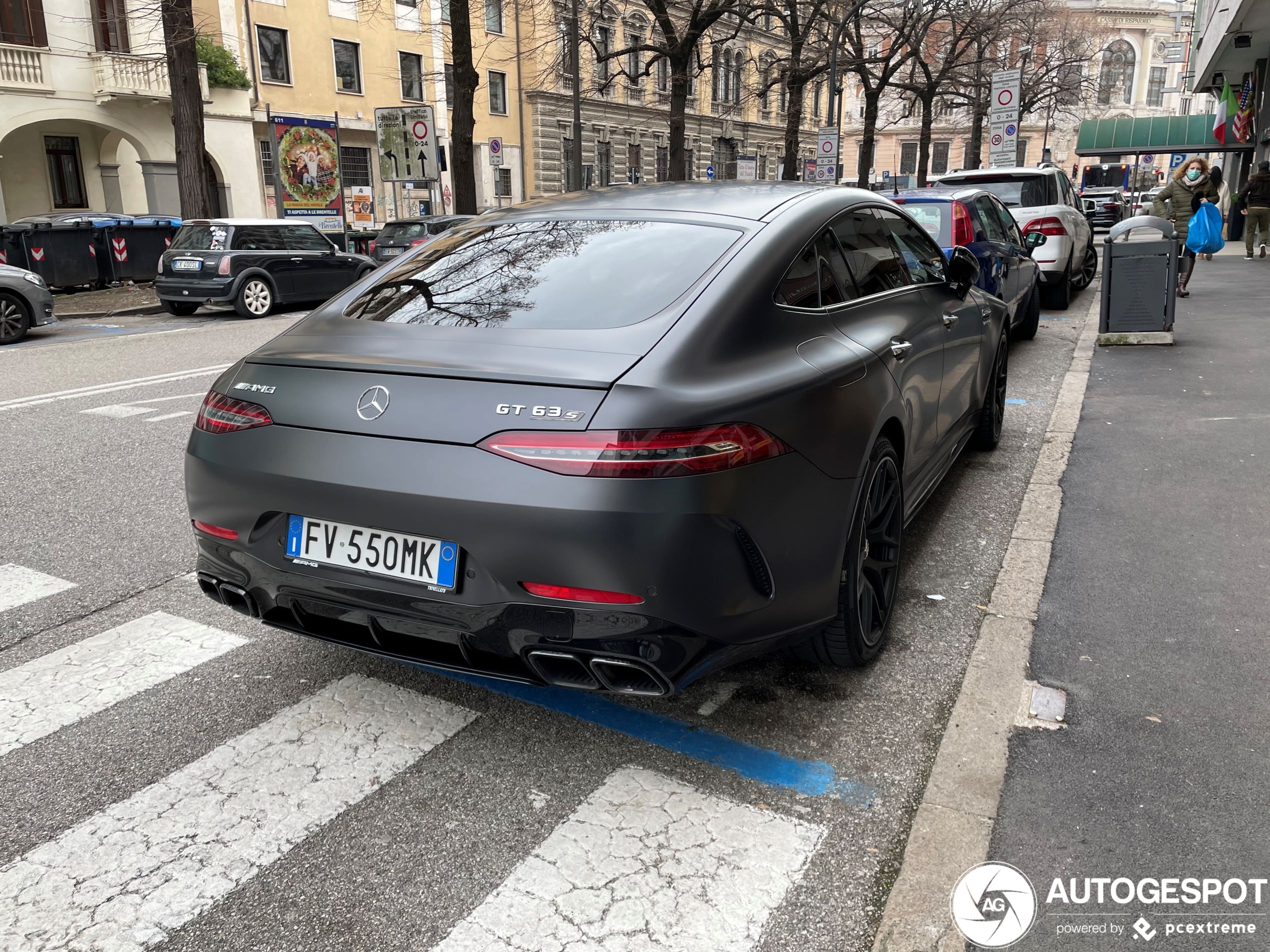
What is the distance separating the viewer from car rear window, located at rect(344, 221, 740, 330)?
2904mm

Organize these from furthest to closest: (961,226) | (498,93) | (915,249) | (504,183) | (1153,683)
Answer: (504,183), (498,93), (961,226), (915,249), (1153,683)

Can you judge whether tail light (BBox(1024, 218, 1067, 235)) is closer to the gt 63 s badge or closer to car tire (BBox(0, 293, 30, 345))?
the gt 63 s badge

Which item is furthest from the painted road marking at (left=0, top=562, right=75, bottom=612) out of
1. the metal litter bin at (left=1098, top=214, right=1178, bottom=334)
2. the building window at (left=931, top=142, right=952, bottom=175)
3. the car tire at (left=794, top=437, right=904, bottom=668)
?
the building window at (left=931, top=142, right=952, bottom=175)

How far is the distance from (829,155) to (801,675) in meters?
26.4

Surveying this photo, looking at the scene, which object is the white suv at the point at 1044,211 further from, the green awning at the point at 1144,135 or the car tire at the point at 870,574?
the green awning at the point at 1144,135

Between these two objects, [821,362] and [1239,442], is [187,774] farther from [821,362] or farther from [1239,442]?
[1239,442]

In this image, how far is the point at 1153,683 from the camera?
3365 mm

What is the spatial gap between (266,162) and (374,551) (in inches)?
1464

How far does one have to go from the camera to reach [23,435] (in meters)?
7.37

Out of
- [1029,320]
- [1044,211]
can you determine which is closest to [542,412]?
[1029,320]

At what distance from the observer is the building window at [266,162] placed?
117ft

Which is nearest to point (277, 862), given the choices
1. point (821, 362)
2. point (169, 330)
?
point (821, 362)

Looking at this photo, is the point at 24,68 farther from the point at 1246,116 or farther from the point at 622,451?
the point at 1246,116

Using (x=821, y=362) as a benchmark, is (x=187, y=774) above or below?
below
